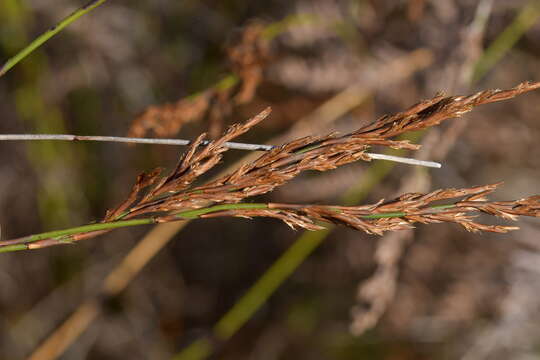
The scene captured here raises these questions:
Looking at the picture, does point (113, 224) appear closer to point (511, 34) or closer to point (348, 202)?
point (348, 202)

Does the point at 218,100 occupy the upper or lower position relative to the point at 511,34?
upper

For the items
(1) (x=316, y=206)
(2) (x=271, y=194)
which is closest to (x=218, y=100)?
(1) (x=316, y=206)

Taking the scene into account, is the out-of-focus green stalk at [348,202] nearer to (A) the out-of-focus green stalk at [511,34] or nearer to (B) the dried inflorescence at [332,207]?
(A) the out-of-focus green stalk at [511,34]

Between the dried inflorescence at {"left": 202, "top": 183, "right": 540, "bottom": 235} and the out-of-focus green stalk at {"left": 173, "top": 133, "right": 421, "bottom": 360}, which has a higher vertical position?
the dried inflorescence at {"left": 202, "top": 183, "right": 540, "bottom": 235}

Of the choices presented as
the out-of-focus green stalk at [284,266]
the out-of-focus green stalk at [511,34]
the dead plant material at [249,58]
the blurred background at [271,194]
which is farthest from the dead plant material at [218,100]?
the out-of-focus green stalk at [511,34]

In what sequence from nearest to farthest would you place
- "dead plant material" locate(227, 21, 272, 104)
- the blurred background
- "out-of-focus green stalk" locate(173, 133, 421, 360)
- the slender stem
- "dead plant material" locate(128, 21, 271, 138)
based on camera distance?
1. the slender stem
2. "dead plant material" locate(128, 21, 271, 138)
3. "dead plant material" locate(227, 21, 272, 104)
4. "out-of-focus green stalk" locate(173, 133, 421, 360)
5. the blurred background

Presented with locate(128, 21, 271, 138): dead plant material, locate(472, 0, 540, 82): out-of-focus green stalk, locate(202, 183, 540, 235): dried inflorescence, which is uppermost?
locate(128, 21, 271, 138): dead plant material

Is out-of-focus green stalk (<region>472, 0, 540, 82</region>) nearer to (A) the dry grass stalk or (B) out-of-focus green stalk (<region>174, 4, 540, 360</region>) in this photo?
(B) out-of-focus green stalk (<region>174, 4, 540, 360</region>)

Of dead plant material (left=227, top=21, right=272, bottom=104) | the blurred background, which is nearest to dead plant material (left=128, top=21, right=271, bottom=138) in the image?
dead plant material (left=227, top=21, right=272, bottom=104)
